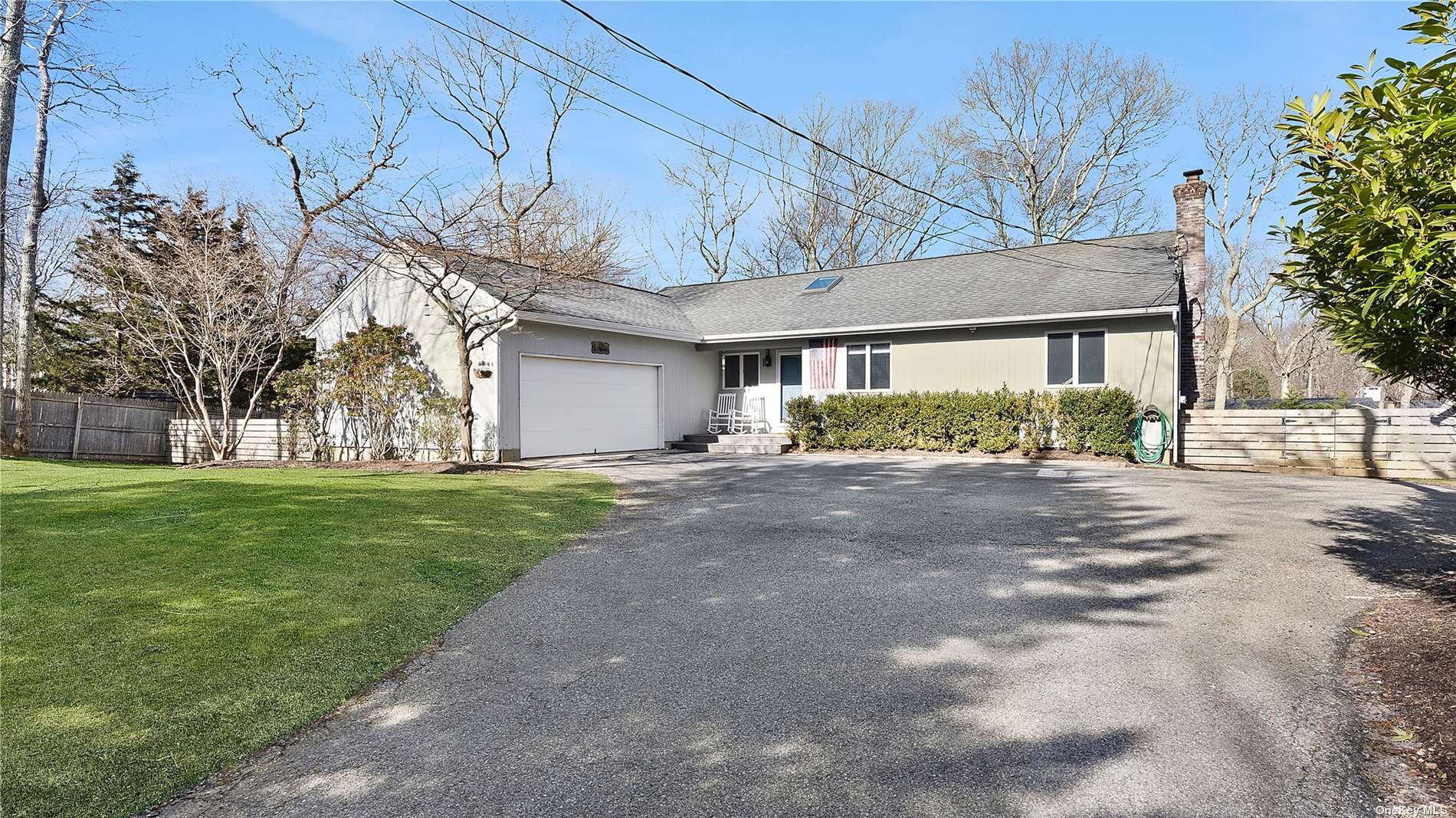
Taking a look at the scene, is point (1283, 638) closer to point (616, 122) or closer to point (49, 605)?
point (49, 605)

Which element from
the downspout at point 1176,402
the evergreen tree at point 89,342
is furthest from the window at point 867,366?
the evergreen tree at point 89,342

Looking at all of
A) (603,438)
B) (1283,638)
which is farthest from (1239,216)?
(1283,638)

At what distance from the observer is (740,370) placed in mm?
18750

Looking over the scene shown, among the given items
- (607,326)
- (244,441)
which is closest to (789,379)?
(607,326)

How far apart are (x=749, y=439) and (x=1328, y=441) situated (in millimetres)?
10194

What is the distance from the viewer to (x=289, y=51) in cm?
1955

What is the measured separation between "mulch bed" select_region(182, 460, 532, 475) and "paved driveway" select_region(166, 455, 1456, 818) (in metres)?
5.91

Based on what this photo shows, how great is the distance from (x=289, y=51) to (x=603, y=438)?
1345 centimetres

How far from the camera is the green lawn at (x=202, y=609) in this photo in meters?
2.90

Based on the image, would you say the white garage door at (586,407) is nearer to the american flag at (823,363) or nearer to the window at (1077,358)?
the american flag at (823,363)

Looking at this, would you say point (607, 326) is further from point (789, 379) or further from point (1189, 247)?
point (1189, 247)

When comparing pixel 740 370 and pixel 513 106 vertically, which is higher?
pixel 513 106

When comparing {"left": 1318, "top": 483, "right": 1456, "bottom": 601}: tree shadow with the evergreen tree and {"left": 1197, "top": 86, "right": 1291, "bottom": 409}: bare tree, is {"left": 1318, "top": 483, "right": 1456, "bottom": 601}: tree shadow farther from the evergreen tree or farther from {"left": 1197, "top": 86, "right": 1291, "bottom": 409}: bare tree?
the evergreen tree

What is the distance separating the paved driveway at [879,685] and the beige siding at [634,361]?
757cm
